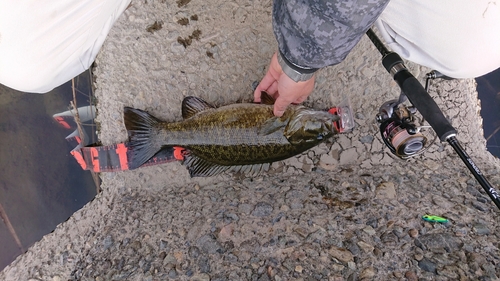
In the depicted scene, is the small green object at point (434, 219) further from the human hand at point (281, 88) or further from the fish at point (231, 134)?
the human hand at point (281, 88)

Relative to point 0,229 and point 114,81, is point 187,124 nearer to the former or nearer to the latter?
point 114,81

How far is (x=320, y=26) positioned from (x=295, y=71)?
38 centimetres

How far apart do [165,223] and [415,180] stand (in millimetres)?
1907

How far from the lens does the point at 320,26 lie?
1397 millimetres

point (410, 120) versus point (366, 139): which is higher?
point (410, 120)

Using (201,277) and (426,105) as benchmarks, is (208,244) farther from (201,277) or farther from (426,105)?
(426,105)

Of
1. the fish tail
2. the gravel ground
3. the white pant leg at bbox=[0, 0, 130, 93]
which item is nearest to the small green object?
the gravel ground

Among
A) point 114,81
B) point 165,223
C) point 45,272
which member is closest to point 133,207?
point 165,223

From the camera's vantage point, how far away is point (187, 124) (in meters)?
2.54

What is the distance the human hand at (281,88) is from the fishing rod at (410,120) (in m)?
0.50

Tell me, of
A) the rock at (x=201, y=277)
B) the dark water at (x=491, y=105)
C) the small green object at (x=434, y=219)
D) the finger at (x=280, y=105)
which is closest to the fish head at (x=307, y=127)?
→ the finger at (x=280, y=105)

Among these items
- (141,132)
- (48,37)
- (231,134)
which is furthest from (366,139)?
(48,37)

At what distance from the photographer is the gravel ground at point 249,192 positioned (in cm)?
196

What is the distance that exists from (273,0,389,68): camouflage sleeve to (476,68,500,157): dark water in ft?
7.65
